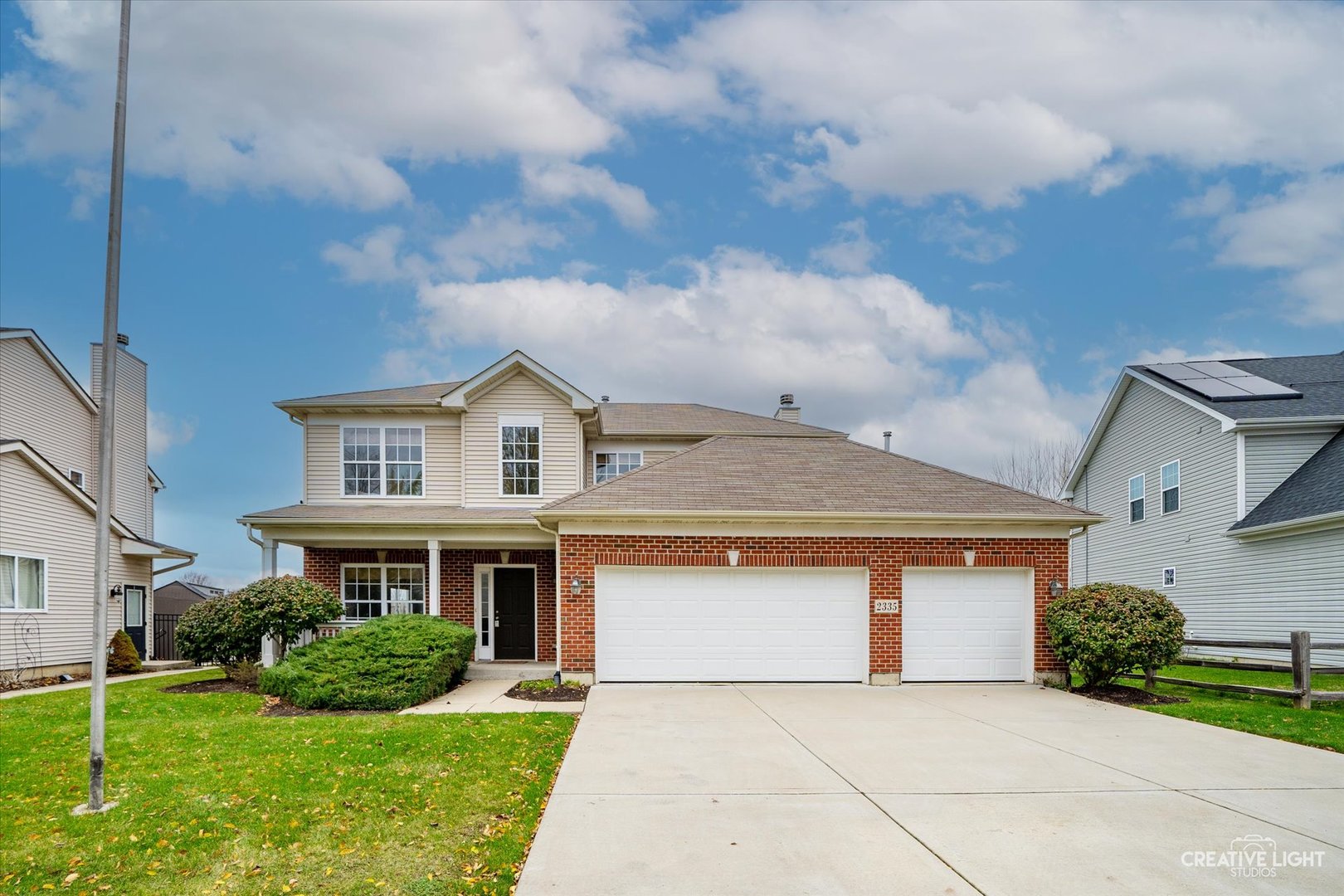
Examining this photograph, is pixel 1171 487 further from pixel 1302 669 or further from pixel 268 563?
pixel 268 563

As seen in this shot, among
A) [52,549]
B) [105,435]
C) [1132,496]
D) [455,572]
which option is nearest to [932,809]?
[105,435]

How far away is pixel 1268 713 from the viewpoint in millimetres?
11336

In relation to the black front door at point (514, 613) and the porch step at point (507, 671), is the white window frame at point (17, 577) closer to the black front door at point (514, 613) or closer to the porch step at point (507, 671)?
the porch step at point (507, 671)

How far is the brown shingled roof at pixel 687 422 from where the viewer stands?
Result: 818 inches

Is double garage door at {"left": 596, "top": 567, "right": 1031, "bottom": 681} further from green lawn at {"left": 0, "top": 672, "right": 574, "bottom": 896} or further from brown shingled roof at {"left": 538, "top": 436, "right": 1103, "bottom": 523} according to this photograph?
green lawn at {"left": 0, "top": 672, "right": 574, "bottom": 896}

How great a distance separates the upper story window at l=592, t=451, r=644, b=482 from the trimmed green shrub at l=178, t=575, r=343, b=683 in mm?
7715

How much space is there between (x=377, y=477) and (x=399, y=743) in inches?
414

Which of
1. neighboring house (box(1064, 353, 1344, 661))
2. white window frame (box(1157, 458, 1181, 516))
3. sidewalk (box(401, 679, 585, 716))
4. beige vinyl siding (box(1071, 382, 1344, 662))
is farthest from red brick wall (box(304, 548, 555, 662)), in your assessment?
white window frame (box(1157, 458, 1181, 516))

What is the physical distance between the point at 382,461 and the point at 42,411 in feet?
28.9

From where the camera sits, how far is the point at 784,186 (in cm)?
1967

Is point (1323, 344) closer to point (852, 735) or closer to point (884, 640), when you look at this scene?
point (884, 640)

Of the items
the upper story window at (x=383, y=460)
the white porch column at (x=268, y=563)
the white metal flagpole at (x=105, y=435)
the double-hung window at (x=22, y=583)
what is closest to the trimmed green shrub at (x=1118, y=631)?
the white metal flagpole at (x=105, y=435)

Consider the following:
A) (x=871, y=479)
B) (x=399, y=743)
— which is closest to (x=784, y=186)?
(x=871, y=479)

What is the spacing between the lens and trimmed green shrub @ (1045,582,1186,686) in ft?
40.9
